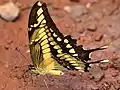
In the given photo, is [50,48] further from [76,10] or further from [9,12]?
[76,10]

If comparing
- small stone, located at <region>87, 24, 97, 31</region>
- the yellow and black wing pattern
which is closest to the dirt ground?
small stone, located at <region>87, 24, 97, 31</region>

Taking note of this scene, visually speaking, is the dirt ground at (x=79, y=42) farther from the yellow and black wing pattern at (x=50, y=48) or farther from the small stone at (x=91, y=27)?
the yellow and black wing pattern at (x=50, y=48)

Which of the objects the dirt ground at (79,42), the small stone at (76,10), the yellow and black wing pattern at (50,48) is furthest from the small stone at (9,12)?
the yellow and black wing pattern at (50,48)

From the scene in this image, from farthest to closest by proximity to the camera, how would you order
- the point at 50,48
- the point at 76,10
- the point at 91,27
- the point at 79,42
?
the point at 76,10, the point at 91,27, the point at 79,42, the point at 50,48

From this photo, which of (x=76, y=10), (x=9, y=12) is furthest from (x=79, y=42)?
(x=9, y=12)

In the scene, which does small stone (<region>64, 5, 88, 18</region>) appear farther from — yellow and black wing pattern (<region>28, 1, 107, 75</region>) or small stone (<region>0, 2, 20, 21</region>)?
yellow and black wing pattern (<region>28, 1, 107, 75</region>)

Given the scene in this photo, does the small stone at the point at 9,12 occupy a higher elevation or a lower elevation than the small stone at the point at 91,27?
higher

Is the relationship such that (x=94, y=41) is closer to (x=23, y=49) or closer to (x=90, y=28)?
(x=90, y=28)
